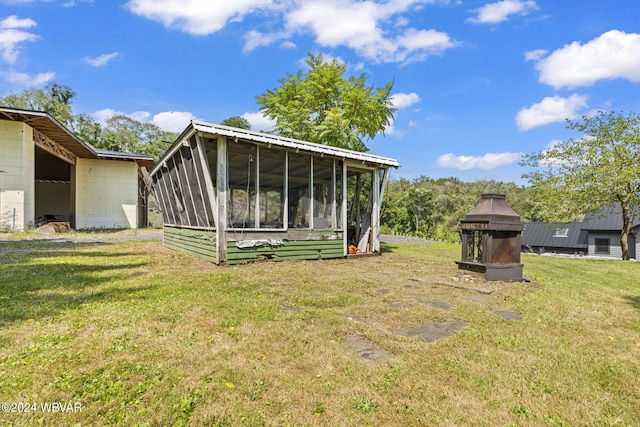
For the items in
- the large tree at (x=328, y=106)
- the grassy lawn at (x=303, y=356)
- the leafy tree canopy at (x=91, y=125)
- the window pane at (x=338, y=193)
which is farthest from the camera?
the leafy tree canopy at (x=91, y=125)

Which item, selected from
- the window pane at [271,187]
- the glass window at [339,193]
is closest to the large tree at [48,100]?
the window pane at [271,187]

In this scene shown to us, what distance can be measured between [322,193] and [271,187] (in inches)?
58.9

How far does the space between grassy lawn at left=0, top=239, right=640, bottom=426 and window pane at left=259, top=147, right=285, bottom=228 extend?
2849 mm

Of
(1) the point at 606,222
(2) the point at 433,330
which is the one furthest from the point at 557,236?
(2) the point at 433,330

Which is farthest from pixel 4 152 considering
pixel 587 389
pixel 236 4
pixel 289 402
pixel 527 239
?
pixel 527 239

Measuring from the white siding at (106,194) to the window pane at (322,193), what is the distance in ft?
51.2

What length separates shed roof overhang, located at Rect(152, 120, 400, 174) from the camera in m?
6.52

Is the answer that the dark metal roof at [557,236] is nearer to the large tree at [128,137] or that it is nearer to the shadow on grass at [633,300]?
the shadow on grass at [633,300]

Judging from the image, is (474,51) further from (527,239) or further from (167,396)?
(527,239)

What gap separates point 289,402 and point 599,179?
1674 cm

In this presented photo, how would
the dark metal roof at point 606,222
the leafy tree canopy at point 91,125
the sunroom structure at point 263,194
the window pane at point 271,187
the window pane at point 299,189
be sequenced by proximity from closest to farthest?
the sunroom structure at point 263,194, the window pane at point 271,187, the window pane at point 299,189, the dark metal roof at point 606,222, the leafy tree canopy at point 91,125

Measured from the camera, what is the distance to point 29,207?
13727mm

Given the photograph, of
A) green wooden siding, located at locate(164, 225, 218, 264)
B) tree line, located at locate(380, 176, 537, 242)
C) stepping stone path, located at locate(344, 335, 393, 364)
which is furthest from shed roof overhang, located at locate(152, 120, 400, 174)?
tree line, located at locate(380, 176, 537, 242)

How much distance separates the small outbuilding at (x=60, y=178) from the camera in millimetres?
12898
